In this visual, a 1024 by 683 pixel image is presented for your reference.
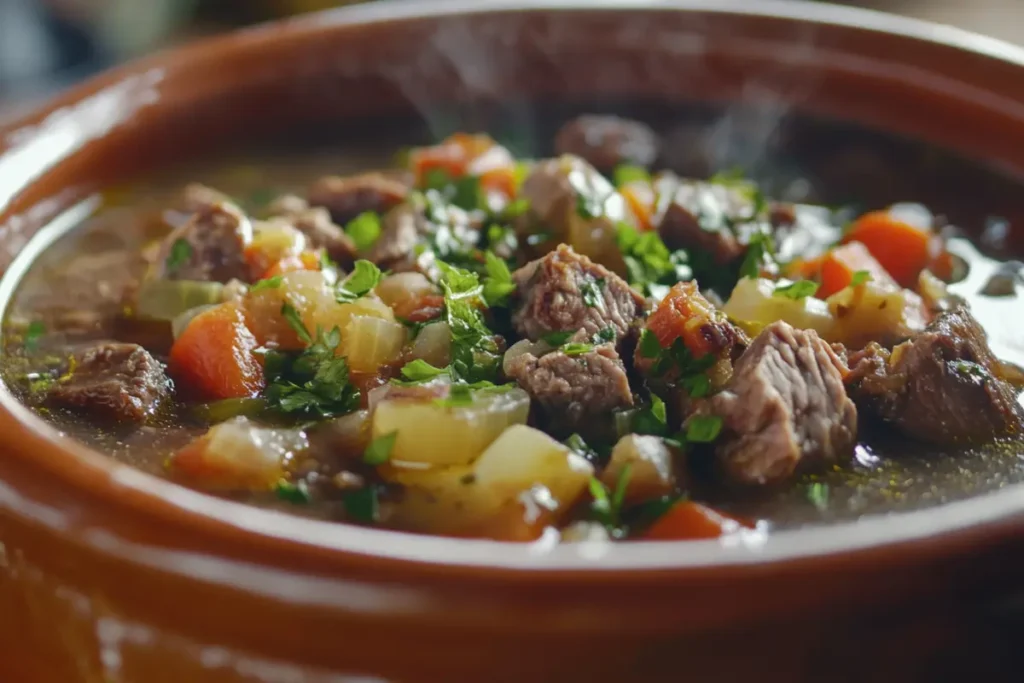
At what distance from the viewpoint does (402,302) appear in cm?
279

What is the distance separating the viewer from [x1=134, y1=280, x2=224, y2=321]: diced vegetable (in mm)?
2955

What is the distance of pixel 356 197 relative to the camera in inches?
135

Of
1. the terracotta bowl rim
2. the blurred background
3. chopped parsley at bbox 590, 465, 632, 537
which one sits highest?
the terracotta bowl rim

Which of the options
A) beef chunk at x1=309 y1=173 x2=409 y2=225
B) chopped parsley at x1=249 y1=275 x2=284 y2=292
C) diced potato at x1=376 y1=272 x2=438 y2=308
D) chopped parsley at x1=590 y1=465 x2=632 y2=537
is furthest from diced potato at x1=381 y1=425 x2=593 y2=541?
beef chunk at x1=309 y1=173 x2=409 y2=225

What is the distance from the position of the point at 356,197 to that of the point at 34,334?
1018 millimetres

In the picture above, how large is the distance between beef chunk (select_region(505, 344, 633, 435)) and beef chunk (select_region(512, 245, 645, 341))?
15 cm

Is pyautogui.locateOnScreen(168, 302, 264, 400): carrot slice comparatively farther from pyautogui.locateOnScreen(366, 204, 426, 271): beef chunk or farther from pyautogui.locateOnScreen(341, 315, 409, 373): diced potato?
pyautogui.locateOnScreen(366, 204, 426, 271): beef chunk

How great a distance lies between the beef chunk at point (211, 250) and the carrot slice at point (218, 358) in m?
0.31

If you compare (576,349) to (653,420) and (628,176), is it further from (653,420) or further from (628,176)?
(628,176)

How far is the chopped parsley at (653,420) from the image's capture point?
7.66ft

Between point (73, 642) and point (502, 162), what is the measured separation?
2.32m

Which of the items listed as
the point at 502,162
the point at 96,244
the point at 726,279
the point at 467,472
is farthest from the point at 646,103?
the point at 467,472

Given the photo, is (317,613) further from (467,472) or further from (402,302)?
(402,302)

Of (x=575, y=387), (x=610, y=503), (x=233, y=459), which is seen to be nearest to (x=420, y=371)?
(x=575, y=387)
